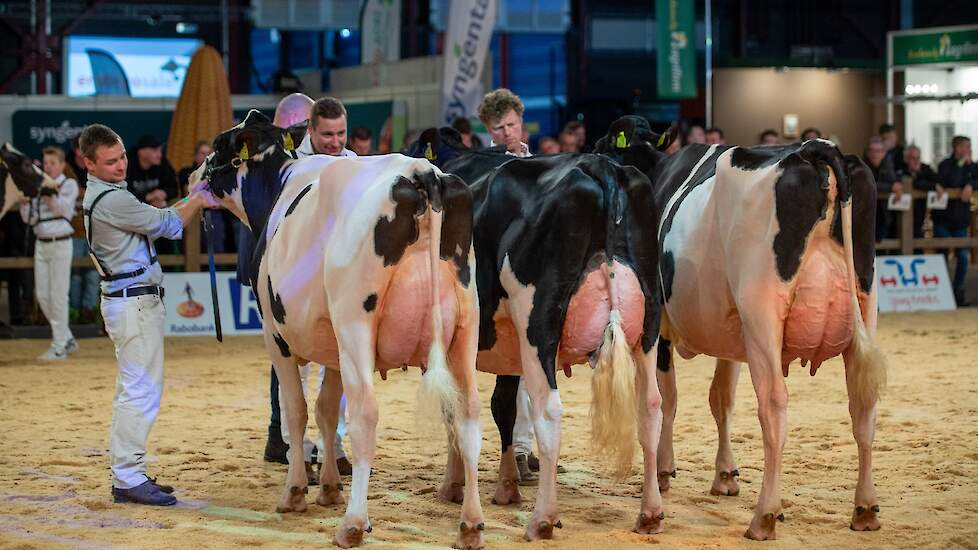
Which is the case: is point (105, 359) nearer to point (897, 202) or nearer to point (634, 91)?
point (897, 202)

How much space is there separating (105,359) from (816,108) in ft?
59.8

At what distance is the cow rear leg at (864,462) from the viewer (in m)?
6.07

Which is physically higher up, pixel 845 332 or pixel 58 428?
pixel 845 332

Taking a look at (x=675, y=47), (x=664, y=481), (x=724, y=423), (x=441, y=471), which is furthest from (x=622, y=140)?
(x=675, y=47)

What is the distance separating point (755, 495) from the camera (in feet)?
22.7

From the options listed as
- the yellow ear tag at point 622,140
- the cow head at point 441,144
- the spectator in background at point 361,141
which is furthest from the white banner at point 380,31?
the cow head at point 441,144

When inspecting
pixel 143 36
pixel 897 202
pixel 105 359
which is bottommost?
pixel 105 359

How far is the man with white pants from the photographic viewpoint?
12820 millimetres

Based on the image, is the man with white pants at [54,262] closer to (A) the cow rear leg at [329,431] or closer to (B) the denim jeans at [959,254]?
(A) the cow rear leg at [329,431]

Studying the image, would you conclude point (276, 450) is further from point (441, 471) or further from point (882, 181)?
point (882, 181)

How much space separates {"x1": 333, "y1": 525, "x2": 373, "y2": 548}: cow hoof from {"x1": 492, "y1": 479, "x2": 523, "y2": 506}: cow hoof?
1.18 m

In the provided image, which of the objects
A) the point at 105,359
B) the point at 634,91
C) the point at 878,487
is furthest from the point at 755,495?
the point at 634,91

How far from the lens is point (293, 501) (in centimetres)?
659

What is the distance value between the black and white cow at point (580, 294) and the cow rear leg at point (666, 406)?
38.8 inches
